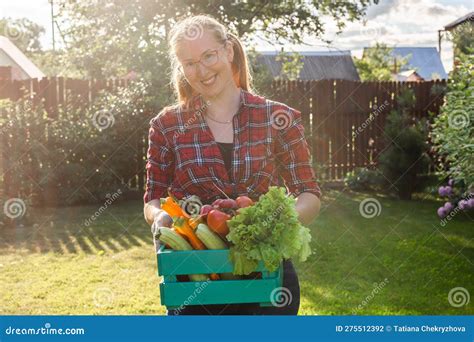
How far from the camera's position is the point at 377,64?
2089cm

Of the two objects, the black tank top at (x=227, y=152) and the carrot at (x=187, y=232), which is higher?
the black tank top at (x=227, y=152)

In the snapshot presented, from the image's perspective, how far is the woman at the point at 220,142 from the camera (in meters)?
2.37

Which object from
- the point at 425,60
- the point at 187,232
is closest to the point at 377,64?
the point at 425,60

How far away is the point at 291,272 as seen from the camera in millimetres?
2418

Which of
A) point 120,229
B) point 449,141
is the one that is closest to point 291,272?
point 449,141

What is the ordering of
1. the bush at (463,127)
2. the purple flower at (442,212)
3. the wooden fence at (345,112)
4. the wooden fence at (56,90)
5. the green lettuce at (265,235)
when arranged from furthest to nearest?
the wooden fence at (345,112), the wooden fence at (56,90), the purple flower at (442,212), the bush at (463,127), the green lettuce at (265,235)

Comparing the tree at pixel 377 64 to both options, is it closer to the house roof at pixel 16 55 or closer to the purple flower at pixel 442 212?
the house roof at pixel 16 55

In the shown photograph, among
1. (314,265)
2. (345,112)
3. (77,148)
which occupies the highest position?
(345,112)

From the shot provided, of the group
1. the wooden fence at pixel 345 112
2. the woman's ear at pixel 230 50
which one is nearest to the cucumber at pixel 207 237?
the woman's ear at pixel 230 50

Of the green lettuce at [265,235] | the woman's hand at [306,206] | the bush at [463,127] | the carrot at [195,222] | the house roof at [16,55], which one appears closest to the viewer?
the green lettuce at [265,235]

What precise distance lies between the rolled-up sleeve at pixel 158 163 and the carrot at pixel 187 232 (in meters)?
0.37

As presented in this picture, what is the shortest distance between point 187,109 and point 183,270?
64 centimetres

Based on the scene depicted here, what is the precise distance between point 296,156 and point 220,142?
0.86 feet

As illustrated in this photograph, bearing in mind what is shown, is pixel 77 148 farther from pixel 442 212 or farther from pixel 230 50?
pixel 230 50
